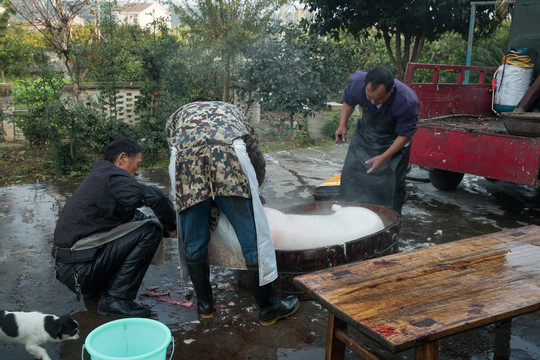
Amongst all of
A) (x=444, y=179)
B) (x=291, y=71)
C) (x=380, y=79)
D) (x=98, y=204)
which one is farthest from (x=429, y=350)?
(x=291, y=71)

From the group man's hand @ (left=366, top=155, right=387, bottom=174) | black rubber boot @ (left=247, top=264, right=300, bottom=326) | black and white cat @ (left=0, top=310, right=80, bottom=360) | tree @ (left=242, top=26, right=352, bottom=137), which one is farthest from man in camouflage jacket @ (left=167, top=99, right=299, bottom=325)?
tree @ (left=242, top=26, right=352, bottom=137)

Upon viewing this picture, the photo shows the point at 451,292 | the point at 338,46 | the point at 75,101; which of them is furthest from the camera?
the point at 338,46

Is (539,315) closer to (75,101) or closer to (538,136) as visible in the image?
(538,136)

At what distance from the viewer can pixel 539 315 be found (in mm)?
3494

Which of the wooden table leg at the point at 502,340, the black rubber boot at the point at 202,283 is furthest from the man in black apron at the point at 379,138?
the black rubber boot at the point at 202,283

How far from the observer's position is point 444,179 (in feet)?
22.0

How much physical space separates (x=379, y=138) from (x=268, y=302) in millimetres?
2251

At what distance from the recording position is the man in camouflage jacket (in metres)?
2.97

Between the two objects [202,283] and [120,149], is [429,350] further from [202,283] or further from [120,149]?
[120,149]

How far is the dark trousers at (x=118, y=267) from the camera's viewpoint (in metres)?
3.25

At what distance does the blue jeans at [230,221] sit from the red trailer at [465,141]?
11.3 feet

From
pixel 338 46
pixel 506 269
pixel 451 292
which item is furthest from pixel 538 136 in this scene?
pixel 338 46

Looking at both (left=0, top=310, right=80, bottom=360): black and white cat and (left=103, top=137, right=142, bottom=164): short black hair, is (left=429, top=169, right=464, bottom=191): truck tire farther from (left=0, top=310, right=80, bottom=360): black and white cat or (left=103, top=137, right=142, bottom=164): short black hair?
(left=0, top=310, right=80, bottom=360): black and white cat

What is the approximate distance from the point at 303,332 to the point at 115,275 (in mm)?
1377
